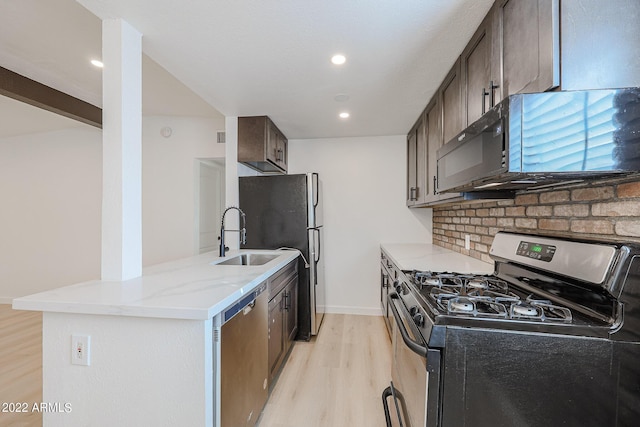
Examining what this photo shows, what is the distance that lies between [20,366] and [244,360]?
229 cm

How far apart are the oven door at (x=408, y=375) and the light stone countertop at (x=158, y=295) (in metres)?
0.78

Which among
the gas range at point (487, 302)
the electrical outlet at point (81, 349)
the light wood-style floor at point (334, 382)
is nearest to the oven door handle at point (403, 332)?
the gas range at point (487, 302)

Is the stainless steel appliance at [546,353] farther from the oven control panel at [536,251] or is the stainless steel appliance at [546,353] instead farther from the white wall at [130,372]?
the white wall at [130,372]

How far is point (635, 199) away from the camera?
1.01 m

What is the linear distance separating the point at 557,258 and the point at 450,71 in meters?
1.42

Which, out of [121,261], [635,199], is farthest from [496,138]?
[121,261]

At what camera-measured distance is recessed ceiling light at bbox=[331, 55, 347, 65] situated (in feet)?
5.97

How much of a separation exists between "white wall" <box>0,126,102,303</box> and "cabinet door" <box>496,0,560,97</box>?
4.82 m

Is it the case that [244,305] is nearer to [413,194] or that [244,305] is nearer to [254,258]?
[254,258]

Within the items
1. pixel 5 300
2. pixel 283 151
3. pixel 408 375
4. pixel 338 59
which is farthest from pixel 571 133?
pixel 5 300

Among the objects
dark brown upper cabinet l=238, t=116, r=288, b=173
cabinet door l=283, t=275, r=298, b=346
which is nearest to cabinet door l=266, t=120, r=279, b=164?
dark brown upper cabinet l=238, t=116, r=288, b=173

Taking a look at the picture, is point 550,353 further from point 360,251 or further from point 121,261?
point 360,251

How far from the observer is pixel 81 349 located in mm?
1187

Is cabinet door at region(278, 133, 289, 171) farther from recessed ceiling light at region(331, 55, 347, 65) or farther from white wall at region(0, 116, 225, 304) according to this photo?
white wall at region(0, 116, 225, 304)
